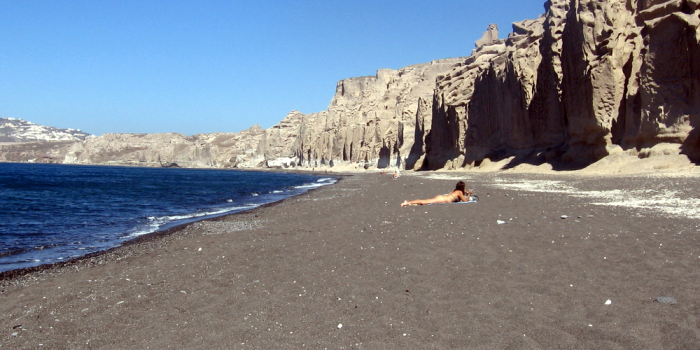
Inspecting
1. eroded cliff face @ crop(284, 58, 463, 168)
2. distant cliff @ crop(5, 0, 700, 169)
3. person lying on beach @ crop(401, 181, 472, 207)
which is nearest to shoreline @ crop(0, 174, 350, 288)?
person lying on beach @ crop(401, 181, 472, 207)

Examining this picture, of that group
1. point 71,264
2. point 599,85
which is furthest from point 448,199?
point 599,85

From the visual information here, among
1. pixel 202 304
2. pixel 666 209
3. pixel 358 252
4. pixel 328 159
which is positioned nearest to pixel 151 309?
pixel 202 304

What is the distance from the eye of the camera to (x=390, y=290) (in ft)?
17.6

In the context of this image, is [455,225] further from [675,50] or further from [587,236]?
[675,50]

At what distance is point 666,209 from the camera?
10.0m

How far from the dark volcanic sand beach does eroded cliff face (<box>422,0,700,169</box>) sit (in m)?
15.5

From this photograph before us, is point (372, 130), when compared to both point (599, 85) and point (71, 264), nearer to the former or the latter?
point (599, 85)

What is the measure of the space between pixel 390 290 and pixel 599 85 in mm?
25006

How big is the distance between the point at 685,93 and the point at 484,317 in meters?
23.0

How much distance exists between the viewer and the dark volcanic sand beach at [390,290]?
160 inches

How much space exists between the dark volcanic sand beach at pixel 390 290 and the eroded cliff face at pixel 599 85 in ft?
50.8

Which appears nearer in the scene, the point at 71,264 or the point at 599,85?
the point at 71,264

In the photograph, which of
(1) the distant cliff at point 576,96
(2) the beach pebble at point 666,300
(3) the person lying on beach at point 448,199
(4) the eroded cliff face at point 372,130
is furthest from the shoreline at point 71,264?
(4) the eroded cliff face at point 372,130

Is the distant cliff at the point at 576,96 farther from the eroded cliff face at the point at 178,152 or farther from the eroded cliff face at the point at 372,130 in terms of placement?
the eroded cliff face at the point at 178,152
